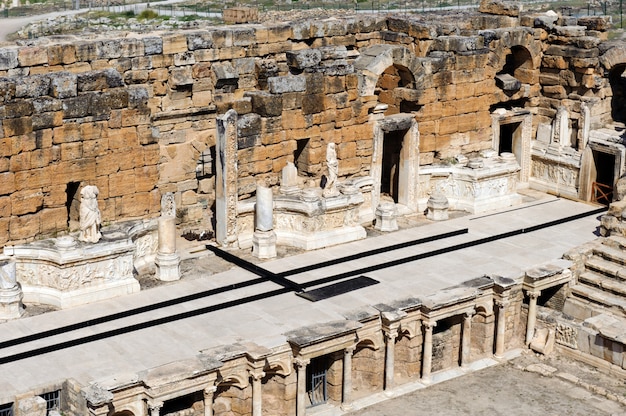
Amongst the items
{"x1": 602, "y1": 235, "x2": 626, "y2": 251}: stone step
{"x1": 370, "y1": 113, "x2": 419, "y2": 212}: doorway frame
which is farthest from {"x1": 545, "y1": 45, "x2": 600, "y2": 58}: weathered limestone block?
{"x1": 602, "y1": 235, "x2": 626, "y2": 251}: stone step

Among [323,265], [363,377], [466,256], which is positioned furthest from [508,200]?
[363,377]

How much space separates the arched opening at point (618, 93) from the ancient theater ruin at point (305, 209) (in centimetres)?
7

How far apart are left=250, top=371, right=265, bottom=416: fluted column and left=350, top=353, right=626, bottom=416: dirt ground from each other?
2.09 meters

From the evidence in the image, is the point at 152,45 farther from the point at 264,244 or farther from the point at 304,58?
the point at 264,244

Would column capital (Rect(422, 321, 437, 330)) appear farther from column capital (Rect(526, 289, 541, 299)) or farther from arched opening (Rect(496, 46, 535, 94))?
arched opening (Rect(496, 46, 535, 94))

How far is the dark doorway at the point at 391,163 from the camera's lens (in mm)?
31031

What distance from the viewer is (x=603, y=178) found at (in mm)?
32500

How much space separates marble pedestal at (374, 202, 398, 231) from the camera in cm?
2897

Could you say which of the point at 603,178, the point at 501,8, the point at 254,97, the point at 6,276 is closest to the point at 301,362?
the point at 6,276

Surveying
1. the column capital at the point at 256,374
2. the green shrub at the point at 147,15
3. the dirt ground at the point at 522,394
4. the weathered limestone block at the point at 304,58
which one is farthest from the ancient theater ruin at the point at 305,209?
the green shrub at the point at 147,15

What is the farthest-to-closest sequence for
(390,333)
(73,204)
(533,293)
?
(533,293) → (73,204) → (390,333)

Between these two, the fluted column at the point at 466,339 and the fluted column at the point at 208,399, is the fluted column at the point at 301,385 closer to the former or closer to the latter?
the fluted column at the point at 208,399

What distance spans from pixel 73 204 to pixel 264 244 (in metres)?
4.36

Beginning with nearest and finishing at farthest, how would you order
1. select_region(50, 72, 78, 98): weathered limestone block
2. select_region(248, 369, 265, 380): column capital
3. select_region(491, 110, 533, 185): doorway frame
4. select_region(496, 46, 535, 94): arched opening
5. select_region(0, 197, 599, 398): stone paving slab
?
select_region(0, 197, 599, 398): stone paving slab, select_region(248, 369, 265, 380): column capital, select_region(50, 72, 78, 98): weathered limestone block, select_region(491, 110, 533, 185): doorway frame, select_region(496, 46, 535, 94): arched opening
